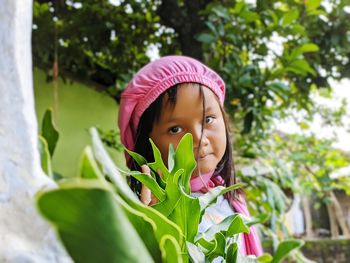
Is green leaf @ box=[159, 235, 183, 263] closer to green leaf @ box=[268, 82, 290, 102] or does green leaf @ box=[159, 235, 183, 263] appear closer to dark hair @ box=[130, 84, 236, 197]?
dark hair @ box=[130, 84, 236, 197]

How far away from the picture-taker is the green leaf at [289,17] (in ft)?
5.16

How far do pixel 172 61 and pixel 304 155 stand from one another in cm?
196

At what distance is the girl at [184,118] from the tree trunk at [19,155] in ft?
1.44

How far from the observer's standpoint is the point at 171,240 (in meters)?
0.26

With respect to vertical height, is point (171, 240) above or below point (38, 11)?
below

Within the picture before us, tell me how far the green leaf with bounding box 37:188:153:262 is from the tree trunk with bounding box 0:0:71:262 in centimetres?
4

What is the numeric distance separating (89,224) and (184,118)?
23.1 inches

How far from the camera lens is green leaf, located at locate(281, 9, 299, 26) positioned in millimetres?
1572

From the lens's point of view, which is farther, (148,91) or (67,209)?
(148,91)

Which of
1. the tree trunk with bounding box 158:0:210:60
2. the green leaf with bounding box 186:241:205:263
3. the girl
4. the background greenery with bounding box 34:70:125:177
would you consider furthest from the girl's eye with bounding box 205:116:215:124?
the background greenery with bounding box 34:70:125:177

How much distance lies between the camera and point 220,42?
5.65 feet

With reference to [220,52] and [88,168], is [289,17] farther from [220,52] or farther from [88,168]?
[88,168]

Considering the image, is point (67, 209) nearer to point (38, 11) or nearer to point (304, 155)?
point (38, 11)

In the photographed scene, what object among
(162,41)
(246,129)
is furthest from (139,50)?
(246,129)
